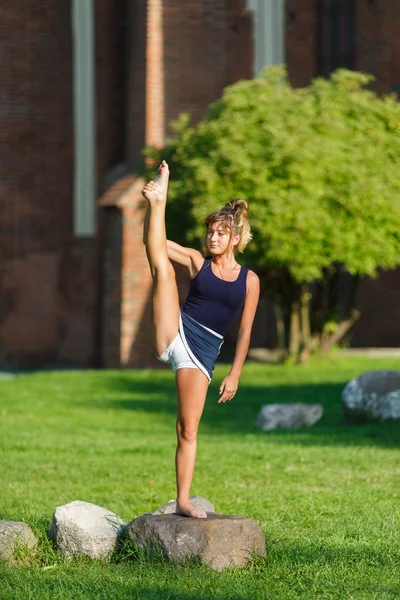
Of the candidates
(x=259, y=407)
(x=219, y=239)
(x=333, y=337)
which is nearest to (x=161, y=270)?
(x=219, y=239)

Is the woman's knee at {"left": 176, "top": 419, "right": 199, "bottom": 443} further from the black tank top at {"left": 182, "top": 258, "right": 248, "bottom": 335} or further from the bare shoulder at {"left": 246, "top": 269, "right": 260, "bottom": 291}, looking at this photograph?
the bare shoulder at {"left": 246, "top": 269, "right": 260, "bottom": 291}

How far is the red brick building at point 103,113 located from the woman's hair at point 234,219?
18.8 meters

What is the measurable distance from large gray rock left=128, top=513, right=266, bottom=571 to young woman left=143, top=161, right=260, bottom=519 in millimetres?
179

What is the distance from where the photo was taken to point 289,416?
14.3 meters

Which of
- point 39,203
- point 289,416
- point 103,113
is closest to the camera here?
point 289,416

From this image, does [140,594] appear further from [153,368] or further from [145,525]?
[153,368]

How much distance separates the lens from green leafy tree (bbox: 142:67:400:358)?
68.6 feet

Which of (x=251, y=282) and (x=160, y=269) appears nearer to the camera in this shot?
(x=160, y=269)

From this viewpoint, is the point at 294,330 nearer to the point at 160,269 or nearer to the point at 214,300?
the point at 214,300

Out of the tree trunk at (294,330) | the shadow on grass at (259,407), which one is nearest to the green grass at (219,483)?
the shadow on grass at (259,407)

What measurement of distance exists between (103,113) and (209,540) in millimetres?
22859

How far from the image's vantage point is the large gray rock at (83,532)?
6543 mm

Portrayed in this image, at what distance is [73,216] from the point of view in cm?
2869

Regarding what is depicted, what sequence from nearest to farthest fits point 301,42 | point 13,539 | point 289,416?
point 13,539
point 289,416
point 301,42
